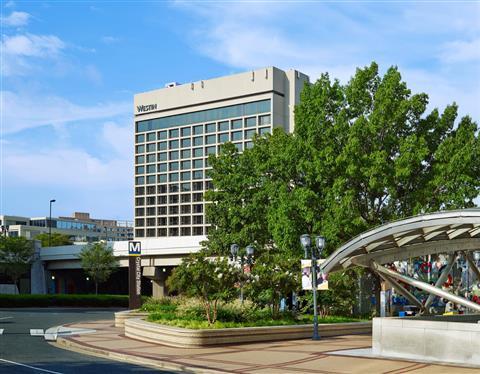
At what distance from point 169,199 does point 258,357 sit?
124520 mm

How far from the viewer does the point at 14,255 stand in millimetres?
91000

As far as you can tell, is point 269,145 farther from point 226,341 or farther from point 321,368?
point 321,368

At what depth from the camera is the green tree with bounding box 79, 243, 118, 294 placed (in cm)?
8419

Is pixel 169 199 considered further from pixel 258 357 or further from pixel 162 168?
pixel 258 357

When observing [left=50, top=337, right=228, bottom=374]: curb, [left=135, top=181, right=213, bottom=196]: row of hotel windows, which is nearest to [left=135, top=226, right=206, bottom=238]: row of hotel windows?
[left=135, top=181, right=213, bottom=196]: row of hotel windows

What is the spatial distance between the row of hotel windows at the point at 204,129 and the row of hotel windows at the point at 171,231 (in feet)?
64.8

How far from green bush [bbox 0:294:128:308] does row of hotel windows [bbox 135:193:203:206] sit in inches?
2614

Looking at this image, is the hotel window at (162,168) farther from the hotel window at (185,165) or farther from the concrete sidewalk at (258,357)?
the concrete sidewalk at (258,357)

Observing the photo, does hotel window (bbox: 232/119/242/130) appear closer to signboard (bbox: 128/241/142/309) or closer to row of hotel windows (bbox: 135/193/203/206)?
row of hotel windows (bbox: 135/193/203/206)

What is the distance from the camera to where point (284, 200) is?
Result: 117 ft

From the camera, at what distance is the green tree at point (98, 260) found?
84.2m

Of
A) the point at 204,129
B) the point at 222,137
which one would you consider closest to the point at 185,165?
the point at 204,129

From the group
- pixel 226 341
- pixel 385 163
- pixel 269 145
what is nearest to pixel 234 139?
pixel 269 145

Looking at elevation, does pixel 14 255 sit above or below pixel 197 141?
below
